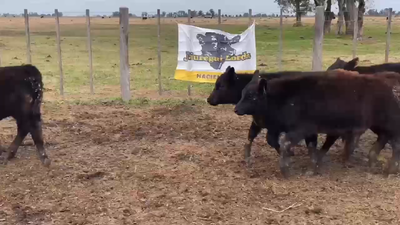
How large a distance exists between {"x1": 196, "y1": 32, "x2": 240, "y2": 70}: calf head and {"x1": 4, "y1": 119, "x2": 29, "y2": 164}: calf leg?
554cm

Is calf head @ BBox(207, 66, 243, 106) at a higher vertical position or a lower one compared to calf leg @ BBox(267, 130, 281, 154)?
higher

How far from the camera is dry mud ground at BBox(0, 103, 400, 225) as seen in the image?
525 centimetres

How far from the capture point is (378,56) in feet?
64.9

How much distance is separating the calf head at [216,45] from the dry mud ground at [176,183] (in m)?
2.99

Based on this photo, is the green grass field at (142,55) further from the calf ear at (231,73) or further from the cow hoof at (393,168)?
the cow hoof at (393,168)

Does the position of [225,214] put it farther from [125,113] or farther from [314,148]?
[125,113]

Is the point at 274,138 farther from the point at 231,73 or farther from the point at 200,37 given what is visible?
the point at 200,37

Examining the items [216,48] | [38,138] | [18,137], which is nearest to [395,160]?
[38,138]

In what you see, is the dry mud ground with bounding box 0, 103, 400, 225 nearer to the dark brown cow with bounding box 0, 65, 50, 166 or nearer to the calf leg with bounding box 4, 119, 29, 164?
the calf leg with bounding box 4, 119, 29, 164

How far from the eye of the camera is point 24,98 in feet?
22.0

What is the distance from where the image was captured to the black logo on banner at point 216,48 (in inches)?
452

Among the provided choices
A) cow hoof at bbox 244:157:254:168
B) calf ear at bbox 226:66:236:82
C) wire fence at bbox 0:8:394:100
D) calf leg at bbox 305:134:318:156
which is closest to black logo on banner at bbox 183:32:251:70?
wire fence at bbox 0:8:394:100

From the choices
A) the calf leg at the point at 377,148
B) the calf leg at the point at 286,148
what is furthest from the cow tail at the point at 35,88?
the calf leg at the point at 377,148

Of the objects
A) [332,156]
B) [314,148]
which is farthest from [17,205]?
[332,156]
